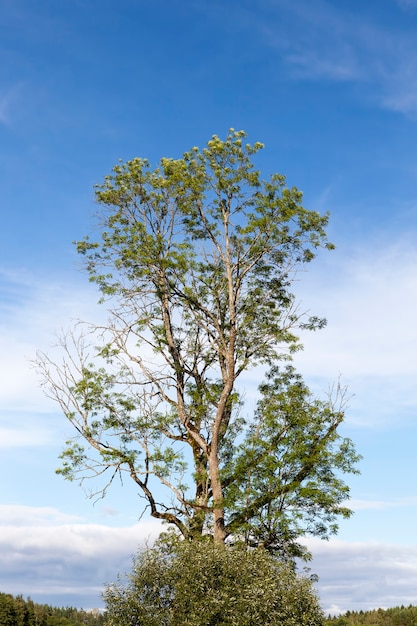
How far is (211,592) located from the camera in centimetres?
2522

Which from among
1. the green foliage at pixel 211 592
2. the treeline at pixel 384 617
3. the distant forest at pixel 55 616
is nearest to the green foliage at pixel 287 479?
the green foliage at pixel 211 592

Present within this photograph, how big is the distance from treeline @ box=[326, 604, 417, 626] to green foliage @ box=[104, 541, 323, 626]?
438ft

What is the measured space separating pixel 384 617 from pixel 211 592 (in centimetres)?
15904

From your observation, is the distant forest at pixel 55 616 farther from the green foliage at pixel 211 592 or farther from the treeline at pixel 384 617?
the green foliage at pixel 211 592

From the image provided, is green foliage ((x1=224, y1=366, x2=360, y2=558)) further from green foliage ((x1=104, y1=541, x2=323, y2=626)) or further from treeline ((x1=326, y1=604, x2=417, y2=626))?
treeline ((x1=326, y1=604, x2=417, y2=626))

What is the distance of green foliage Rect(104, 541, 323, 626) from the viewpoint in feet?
81.4

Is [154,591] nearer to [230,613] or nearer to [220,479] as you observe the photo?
[230,613]

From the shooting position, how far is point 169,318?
3853cm

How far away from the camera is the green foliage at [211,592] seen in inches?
976

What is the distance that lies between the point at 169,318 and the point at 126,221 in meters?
5.88

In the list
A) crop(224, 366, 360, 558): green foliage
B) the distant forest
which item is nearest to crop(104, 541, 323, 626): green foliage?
crop(224, 366, 360, 558): green foliage

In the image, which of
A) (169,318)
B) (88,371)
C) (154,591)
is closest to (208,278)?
(169,318)

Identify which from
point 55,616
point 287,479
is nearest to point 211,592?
point 287,479

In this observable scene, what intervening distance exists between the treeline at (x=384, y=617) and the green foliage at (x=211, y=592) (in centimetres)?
13363
